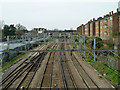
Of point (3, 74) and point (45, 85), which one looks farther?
point (3, 74)

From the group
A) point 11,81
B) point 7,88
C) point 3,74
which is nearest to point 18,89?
point 7,88

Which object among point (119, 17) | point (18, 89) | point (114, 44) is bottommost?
point (18, 89)

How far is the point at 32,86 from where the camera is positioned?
8.55 meters

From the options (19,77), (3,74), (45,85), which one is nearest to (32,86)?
(45,85)

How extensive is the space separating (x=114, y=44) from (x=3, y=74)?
42.1ft

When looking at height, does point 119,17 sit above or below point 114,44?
above

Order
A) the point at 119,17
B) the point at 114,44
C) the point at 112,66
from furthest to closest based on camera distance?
1. the point at 119,17
2. the point at 114,44
3. the point at 112,66

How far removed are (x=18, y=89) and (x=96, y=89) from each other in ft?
14.6

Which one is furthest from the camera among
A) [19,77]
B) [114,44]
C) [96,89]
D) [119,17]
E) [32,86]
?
[119,17]

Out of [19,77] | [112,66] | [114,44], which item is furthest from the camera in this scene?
[114,44]

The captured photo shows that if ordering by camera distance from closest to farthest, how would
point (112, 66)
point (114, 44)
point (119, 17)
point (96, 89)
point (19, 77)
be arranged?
point (96, 89) → point (19, 77) → point (112, 66) → point (114, 44) → point (119, 17)

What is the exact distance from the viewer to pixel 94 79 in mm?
9703

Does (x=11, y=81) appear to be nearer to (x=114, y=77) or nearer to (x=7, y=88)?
(x=7, y=88)

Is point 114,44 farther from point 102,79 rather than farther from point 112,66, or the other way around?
point 102,79
